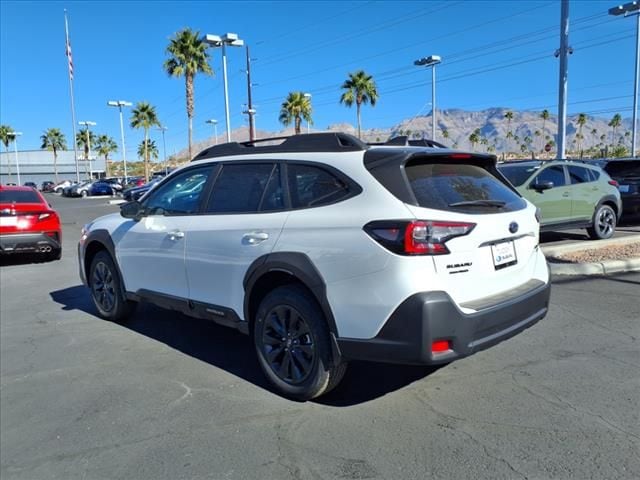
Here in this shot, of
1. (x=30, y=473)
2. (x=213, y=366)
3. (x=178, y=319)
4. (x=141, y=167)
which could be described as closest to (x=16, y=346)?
(x=178, y=319)

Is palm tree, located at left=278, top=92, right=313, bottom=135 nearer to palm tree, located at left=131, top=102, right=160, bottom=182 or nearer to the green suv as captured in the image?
palm tree, located at left=131, top=102, right=160, bottom=182

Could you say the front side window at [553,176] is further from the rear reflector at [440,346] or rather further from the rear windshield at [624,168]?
the rear reflector at [440,346]

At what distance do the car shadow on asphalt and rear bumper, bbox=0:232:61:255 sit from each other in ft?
10.7

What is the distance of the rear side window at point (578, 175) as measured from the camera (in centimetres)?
1049

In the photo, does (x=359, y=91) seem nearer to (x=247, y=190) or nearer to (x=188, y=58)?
(x=188, y=58)

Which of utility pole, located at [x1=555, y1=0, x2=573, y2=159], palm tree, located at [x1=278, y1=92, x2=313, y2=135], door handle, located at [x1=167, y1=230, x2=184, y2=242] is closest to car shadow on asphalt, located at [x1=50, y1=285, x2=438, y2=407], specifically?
door handle, located at [x1=167, y1=230, x2=184, y2=242]

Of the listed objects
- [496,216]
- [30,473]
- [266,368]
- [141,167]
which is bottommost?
[30,473]

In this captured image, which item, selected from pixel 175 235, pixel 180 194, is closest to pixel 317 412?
pixel 175 235

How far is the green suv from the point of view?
9.98 m

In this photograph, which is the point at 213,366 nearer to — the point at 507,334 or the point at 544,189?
the point at 507,334

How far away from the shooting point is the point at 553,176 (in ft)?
34.0

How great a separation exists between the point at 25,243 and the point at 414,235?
8958mm

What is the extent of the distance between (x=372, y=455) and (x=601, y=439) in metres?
1.38

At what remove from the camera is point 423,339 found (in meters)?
3.15
